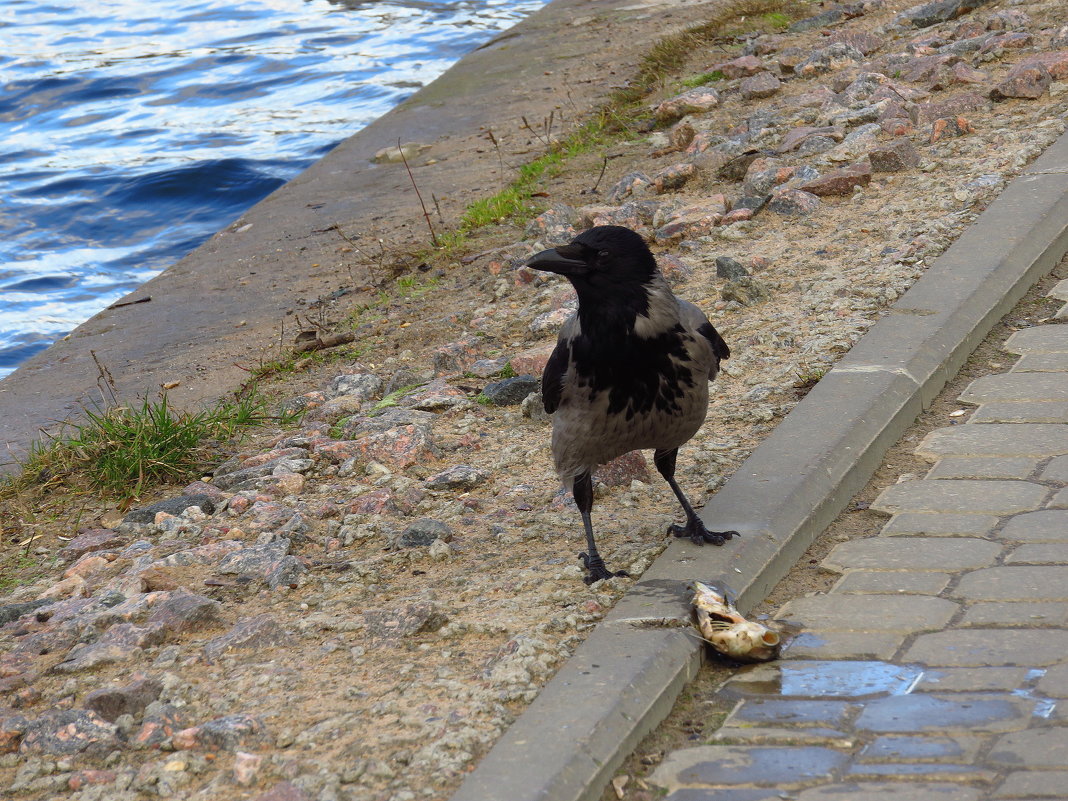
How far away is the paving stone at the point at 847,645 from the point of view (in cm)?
338

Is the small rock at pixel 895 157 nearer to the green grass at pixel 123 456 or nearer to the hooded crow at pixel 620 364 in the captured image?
the hooded crow at pixel 620 364

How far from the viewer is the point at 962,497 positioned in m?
4.07

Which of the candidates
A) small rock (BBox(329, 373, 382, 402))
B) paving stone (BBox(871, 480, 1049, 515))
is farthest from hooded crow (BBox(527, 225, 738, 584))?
small rock (BBox(329, 373, 382, 402))

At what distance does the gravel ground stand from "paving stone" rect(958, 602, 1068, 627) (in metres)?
1.02

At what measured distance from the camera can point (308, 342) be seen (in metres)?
6.83

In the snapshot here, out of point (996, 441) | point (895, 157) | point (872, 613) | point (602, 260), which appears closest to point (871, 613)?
point (872, 613)

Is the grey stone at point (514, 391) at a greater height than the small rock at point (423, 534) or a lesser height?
greater

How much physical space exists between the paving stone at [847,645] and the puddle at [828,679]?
0.10ft

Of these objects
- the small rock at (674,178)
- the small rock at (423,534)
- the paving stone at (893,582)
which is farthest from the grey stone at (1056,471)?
the small rock at (674,178)

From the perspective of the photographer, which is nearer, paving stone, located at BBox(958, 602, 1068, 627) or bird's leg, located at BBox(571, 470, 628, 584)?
paving stone, located at BBox(958, 602, 1068, 627)

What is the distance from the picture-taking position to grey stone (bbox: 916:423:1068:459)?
14.0ft

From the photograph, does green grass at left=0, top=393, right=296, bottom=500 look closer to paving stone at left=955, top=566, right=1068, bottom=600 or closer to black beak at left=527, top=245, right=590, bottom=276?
black beak at left=527, top=245, right=590, bottom=276

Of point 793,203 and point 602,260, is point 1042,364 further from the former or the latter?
point 793,203

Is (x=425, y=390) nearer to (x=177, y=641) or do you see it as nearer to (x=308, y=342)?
(x=308, y=342)
